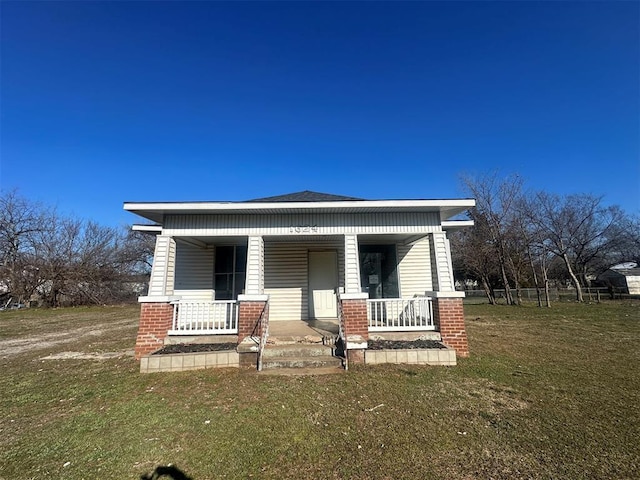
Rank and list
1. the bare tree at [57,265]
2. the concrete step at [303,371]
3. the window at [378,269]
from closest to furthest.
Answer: the concrete step at [303,371] → the window at [378,269] → the bare tree at [57,265]

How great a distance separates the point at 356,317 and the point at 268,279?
12.3 ft

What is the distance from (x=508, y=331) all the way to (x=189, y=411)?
10.2 metres

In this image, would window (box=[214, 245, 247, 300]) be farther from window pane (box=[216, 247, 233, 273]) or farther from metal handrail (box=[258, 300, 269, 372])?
metal handrail (box=[258, 300, 269, 372])

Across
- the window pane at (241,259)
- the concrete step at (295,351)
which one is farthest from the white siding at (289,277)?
the concrete step at (295,351)

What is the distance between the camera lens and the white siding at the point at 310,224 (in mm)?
7184

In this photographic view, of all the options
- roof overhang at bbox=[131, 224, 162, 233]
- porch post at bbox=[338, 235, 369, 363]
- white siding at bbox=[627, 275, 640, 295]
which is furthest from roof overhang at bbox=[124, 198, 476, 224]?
white siding at bbox=[627, 275, 640, 295]

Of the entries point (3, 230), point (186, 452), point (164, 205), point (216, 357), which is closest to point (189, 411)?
point (186, 452)

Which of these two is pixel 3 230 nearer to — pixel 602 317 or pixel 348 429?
pixel 348 429

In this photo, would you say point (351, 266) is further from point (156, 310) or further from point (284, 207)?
point (156, 310)

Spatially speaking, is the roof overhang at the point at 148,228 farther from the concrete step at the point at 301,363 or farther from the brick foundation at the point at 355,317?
the brick foundation at the point at 355,317

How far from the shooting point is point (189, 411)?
4.07m

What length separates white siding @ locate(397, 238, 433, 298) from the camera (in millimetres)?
9188

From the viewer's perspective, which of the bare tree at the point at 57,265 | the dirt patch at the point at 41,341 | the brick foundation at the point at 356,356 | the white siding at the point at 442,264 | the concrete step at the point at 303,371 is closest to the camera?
the concrete step at the point at 303,371

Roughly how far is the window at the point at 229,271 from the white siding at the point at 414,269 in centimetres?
495
